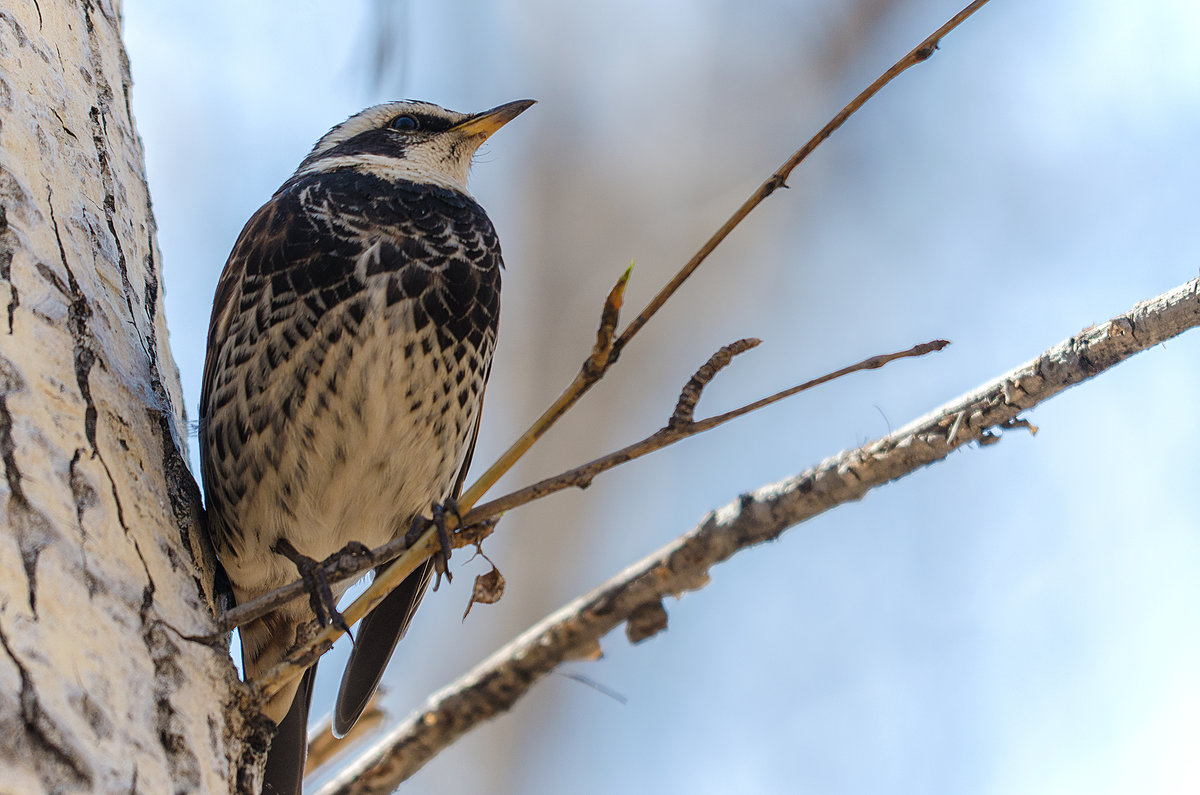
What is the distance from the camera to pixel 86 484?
4.24 feet

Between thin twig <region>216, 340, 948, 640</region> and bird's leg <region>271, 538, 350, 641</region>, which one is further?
bird's leg <region>271, 538, 350, 641</region>

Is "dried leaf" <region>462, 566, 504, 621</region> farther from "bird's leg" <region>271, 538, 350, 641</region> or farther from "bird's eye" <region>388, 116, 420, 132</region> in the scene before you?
"bird's eye" <region>388, 116, 420, 132</region>

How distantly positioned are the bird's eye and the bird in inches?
25.4

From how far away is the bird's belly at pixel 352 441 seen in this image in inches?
81.0

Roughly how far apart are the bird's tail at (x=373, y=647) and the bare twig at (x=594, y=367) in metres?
0.82

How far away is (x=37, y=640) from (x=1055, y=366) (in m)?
1.21

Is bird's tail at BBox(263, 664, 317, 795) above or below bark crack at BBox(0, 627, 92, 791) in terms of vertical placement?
above

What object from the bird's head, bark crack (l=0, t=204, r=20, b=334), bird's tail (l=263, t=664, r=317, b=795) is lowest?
bird's tail (l=263, t=664, r=317, b=795)

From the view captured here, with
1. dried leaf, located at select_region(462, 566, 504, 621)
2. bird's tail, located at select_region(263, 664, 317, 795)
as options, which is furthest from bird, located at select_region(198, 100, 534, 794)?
dried leaf, located at select_region(462, 566, 504, 621)

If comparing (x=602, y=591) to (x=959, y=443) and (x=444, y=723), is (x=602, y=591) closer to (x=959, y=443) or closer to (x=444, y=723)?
(x=444, y=723)

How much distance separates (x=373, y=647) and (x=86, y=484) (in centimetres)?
116

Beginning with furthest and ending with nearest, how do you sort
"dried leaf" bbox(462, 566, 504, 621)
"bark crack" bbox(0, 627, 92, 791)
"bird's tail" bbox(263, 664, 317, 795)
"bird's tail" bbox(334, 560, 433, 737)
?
"bird's tail" bbox(334, 560, 433, 737), "bird's tail" bbox(263, 664, 317, 795), "dried leaf" bbox(462, 566, 504, 621), "bark crack" bbox(0, 627, 92, 791)

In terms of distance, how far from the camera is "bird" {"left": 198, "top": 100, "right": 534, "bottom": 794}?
80.8 inches

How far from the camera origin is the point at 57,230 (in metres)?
1.54
